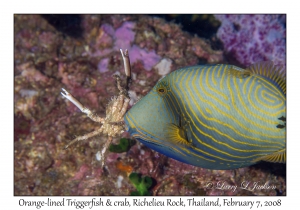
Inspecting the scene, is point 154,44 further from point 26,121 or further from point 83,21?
point 26,121

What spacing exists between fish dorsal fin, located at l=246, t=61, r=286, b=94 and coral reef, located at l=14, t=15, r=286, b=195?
5.77ft

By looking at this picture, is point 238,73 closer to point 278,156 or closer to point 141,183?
point 278,156

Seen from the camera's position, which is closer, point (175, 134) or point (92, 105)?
point (175, 134)

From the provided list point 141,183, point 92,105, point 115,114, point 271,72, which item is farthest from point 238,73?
point 92,105

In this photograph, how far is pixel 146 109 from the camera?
2004mm

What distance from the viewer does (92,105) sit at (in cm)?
426

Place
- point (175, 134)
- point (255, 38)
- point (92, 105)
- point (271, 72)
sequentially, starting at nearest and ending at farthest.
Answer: point (175, 134) < point (271, 72) < point (92, 105) < point (255, 38)

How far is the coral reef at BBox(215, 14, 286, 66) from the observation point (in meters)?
6.21

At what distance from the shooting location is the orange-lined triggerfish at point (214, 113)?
6.56 feet

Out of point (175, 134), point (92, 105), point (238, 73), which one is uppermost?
point (238, 73)

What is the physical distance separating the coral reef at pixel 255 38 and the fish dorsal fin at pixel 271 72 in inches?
175

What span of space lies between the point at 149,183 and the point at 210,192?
3.00 feet

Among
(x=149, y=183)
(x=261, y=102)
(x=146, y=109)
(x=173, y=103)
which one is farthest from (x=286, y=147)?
(x=149, y=183)

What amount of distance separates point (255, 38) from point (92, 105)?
193 inches
